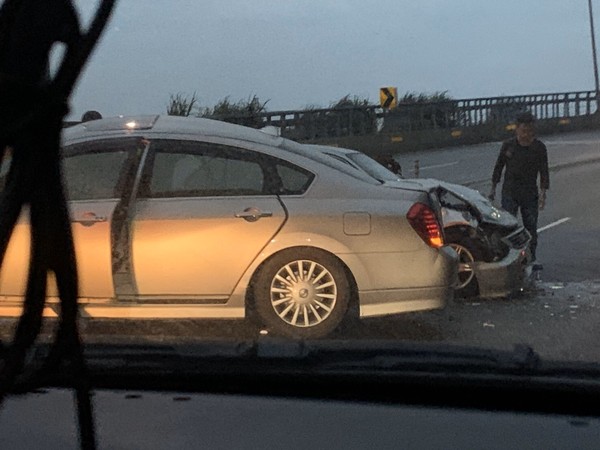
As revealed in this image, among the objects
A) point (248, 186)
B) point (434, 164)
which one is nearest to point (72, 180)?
point (248, 186)

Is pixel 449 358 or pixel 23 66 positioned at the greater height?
pixel 23 66

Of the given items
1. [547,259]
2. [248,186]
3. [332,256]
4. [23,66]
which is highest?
[23,66]

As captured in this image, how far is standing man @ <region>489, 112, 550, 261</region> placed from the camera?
10.7m

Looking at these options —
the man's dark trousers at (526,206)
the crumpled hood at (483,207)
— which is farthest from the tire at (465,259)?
the man's dark trousers at (526,206)

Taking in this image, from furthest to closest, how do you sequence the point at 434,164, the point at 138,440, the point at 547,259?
the point at 434,164 < the point at 547,259 < the point at 138,440

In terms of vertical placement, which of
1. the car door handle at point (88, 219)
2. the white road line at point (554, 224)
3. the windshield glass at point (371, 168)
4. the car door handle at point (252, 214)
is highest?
the windshield glass at point (371, 168)

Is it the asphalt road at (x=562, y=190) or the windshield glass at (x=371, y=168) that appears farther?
the asphalt road at (x=562, y=190)

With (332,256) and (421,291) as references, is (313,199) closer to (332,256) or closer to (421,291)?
(332,256)

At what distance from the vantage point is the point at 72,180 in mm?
6777

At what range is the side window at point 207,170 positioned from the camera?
6.92m

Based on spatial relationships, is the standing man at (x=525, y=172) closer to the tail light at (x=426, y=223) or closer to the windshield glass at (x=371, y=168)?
the windshield glass at (x=371, y=168)

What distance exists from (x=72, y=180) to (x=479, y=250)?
3.63 meters

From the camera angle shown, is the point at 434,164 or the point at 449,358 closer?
the point at 449,358

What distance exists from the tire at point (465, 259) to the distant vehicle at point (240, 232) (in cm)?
152
